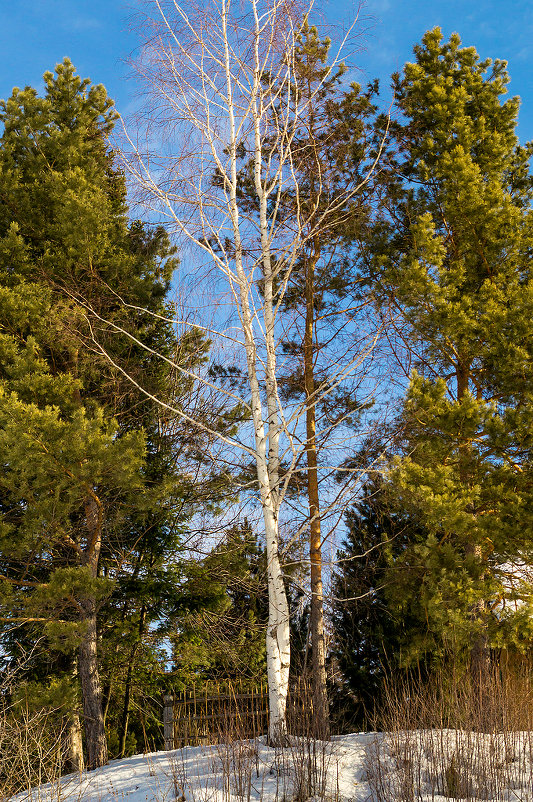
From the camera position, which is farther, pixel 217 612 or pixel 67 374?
pixel 217 612

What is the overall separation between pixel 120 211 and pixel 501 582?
890cm

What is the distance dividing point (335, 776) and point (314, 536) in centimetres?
350

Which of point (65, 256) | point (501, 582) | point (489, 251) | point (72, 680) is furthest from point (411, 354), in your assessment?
point (72, 680)

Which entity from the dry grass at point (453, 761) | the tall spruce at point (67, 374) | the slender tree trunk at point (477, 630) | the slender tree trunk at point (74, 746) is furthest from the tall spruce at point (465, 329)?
the slender tree trunk at point (74, 746)

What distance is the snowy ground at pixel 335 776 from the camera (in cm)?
529

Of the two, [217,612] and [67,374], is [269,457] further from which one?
[217,612]

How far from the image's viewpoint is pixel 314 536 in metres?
8.95

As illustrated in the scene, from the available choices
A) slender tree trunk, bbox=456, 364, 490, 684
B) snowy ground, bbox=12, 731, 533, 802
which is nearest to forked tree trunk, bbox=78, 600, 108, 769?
snowy ground, bbox=12, 731, 533, 802

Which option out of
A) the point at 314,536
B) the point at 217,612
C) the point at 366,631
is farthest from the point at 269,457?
the point at 366,631

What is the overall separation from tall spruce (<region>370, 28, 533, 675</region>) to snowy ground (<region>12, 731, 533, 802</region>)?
241 cm

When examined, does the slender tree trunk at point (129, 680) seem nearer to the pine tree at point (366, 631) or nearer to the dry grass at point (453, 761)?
the pine tree at point (366, 631)

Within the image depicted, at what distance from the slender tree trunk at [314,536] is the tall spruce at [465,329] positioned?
108 centimetres

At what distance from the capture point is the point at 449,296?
896cm

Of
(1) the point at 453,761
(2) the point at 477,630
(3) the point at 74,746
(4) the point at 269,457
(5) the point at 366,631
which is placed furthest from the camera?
(5) the point at 366,631
